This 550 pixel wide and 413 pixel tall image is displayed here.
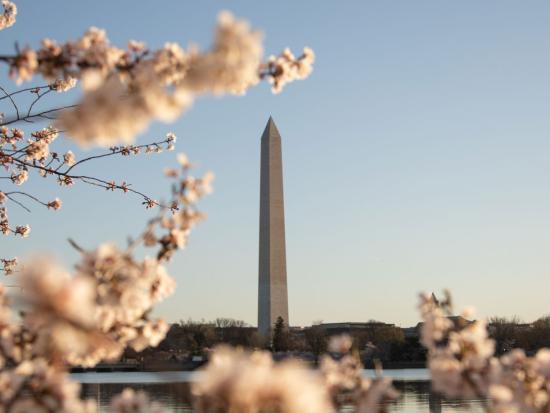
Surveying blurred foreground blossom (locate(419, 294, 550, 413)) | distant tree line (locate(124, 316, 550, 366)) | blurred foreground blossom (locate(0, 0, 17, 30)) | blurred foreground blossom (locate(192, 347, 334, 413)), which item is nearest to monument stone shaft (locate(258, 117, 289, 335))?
distant tree line (locate(124, 316, 550, 366))

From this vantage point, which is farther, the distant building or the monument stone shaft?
the distant building

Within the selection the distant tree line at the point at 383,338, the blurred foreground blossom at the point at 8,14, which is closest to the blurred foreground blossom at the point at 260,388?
the blurred foreground blossom at the point at 8,14

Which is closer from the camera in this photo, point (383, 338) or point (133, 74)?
point (133, 74)

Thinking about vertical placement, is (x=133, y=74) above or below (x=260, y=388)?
above

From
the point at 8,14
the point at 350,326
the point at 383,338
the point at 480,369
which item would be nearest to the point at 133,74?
the point at 480,369

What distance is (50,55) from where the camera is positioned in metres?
2.16

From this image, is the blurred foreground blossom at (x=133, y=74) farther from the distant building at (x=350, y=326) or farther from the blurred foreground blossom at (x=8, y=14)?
the distant building at (x=350, y=326)

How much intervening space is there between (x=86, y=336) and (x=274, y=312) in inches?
1469

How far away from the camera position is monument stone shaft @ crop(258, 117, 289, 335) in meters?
36.4

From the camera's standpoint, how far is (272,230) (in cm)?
3709

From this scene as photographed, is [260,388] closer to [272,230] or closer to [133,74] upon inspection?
[133,74]

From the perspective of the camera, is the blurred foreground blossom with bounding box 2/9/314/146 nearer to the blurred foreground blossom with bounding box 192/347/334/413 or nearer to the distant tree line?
the blurred foreground blossom with bounding box 192/347/334/413

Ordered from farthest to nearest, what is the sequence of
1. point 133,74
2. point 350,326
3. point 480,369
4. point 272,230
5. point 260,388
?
point 350,326
point 272,230
point 480,369
point 133,74
point 260,388

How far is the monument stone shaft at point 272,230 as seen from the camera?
3644 cm
